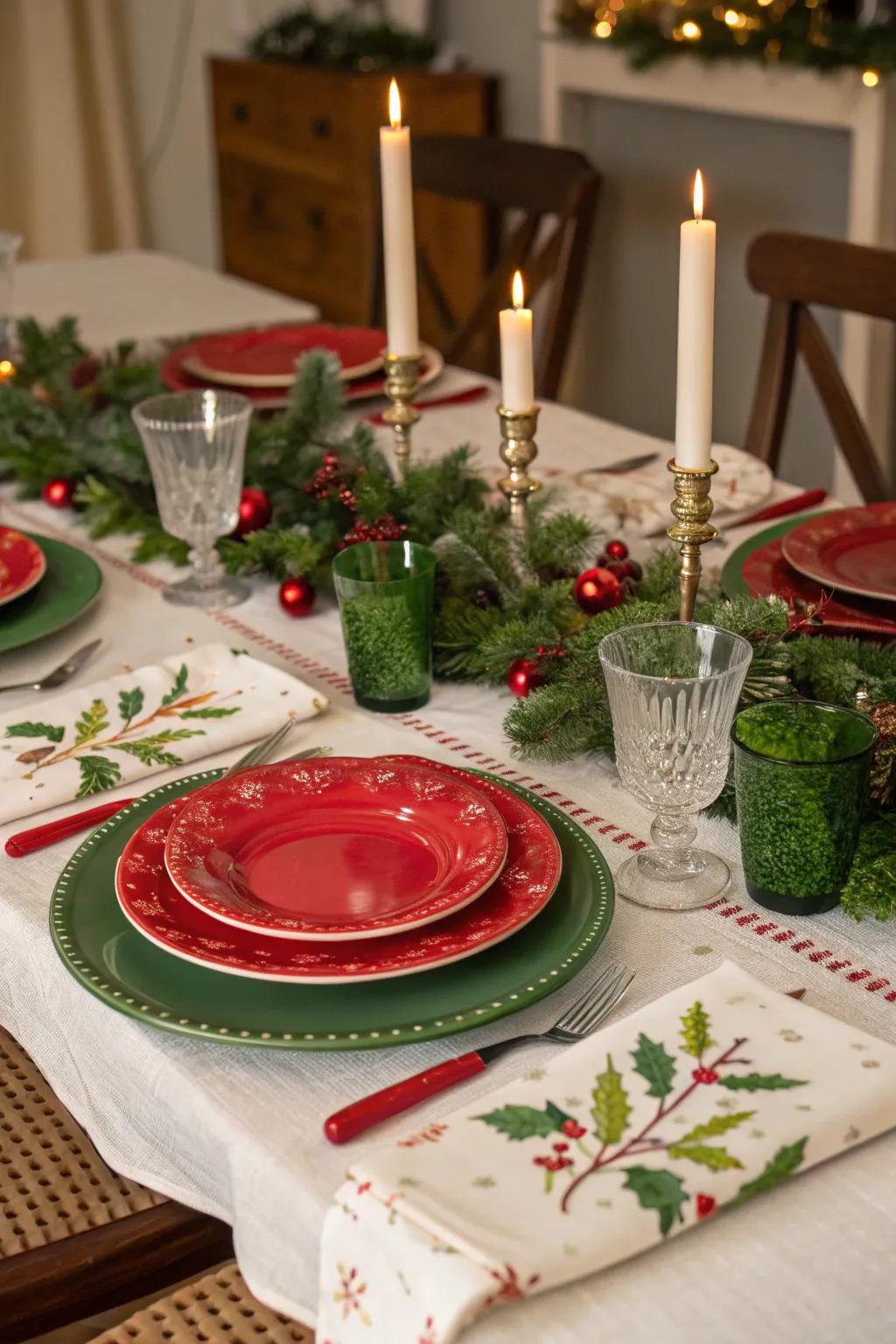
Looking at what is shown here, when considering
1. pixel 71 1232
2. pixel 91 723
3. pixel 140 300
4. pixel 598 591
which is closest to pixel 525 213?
pixel 140 300

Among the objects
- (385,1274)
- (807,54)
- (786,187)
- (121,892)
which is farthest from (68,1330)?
(786,187)

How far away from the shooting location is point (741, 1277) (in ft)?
1.90

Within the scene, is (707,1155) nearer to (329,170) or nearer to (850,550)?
(850,550)

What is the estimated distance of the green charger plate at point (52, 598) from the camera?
115cm

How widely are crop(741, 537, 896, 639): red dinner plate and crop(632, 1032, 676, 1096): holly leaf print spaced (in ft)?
1.35

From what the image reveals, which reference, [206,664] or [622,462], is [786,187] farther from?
[206,664]

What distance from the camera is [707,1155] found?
2.00 ft

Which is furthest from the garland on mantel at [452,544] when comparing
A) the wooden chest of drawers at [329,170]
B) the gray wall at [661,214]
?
the wooden chest of drawers at [329,170]

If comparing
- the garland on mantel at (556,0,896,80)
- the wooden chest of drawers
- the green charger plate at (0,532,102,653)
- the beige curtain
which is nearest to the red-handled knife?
the green charger plate at (0,532,102,653)

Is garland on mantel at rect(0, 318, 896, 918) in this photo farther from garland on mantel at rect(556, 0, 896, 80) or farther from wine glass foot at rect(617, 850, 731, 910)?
garland on mantel at rect(556, 0, 896, 80)

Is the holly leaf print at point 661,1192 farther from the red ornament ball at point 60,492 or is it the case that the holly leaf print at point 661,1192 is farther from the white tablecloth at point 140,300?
the white tablecloth at point 140,300

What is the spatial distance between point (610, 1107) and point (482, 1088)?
0.07 m

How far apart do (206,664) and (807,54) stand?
1.75 metres

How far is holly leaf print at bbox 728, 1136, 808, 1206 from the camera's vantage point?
1.96ft
